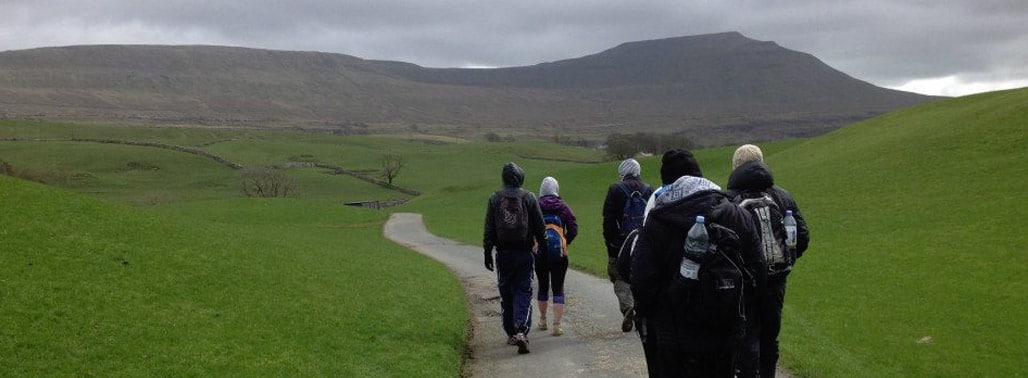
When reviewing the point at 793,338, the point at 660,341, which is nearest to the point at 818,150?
the point at 793,338

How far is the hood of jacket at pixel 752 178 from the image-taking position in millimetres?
7828

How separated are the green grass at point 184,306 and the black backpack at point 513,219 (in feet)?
6.94

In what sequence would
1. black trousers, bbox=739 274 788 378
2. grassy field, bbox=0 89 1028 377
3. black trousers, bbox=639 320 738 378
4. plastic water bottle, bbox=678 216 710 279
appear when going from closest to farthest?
plastic water bottle, bbox=678 216 710 279, black trousers, bbox=639 320 738 378, black trousers, bbox=739 274 788 378, grassy field, bbox=0 89 1028 377

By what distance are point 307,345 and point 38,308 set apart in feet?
11.8

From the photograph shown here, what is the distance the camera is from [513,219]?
1127cm

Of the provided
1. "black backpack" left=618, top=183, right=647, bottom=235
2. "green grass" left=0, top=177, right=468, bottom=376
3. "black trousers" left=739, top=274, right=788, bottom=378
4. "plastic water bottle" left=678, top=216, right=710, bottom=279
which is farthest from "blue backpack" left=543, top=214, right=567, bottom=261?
Result: "plastic water bottle" left=678, top=216, right=710, bottom=279

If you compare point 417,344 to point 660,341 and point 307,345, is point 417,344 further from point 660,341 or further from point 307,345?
point 660,341

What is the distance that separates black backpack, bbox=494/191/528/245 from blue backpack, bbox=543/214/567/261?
903mm

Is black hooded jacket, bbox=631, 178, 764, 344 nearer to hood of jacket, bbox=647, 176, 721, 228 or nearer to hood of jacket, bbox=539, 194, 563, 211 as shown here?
hood of jacket, bbox=647, 176, 721, 228

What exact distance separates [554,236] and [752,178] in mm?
4810

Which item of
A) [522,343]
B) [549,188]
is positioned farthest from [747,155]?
[522,343]

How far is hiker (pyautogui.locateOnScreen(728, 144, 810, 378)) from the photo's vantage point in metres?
7.82

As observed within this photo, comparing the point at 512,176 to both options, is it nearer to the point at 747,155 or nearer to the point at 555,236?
the point at 555,236

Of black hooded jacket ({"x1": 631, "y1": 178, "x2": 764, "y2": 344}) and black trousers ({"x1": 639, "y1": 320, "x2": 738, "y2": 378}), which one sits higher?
black hooded jacket ({"x1": 631, "y1": 178, "x2": 764, "y2": 344})
